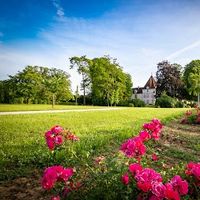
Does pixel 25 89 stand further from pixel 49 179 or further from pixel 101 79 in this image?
pixel 49 179

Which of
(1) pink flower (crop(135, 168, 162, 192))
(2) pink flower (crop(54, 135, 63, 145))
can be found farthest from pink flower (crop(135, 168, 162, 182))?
(2) pink flower (crop(54, 135, 63, 145))

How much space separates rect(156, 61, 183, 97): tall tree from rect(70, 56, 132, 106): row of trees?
10090mm

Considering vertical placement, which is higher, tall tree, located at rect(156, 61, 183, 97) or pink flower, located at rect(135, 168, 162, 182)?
tall tree, located at rect(156, 61, 183, 97)

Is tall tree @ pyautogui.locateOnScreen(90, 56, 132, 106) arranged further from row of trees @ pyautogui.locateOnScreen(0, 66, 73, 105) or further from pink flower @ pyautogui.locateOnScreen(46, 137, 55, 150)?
pink flower @ pyautogui.locateOnScreen(46, 137, 55, 150)

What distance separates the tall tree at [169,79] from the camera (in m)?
64.2

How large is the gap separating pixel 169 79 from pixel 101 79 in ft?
57.2

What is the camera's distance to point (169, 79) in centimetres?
6456

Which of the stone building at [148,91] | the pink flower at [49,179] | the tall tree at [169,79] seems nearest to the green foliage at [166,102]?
the tall tree at [169,79]

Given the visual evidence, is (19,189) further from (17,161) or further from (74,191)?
(17,161)

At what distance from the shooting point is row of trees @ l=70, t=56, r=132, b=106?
200 feet

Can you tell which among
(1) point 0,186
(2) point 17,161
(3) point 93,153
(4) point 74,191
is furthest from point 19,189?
(3) point 93,153

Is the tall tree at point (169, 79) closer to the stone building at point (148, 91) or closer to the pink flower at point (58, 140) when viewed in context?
the stone building at point (148, 91)

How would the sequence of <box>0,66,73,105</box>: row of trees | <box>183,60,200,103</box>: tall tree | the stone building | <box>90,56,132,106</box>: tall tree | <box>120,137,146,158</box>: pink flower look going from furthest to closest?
the stone building, <box>90,56,132,106</box>: tall tree, <box>0,66,73,105</box>: row of trees, <box>183,60,200,103</box>: tall tree, <box>120,137,146,158</box>: pink flower

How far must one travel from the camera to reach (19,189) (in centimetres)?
377
